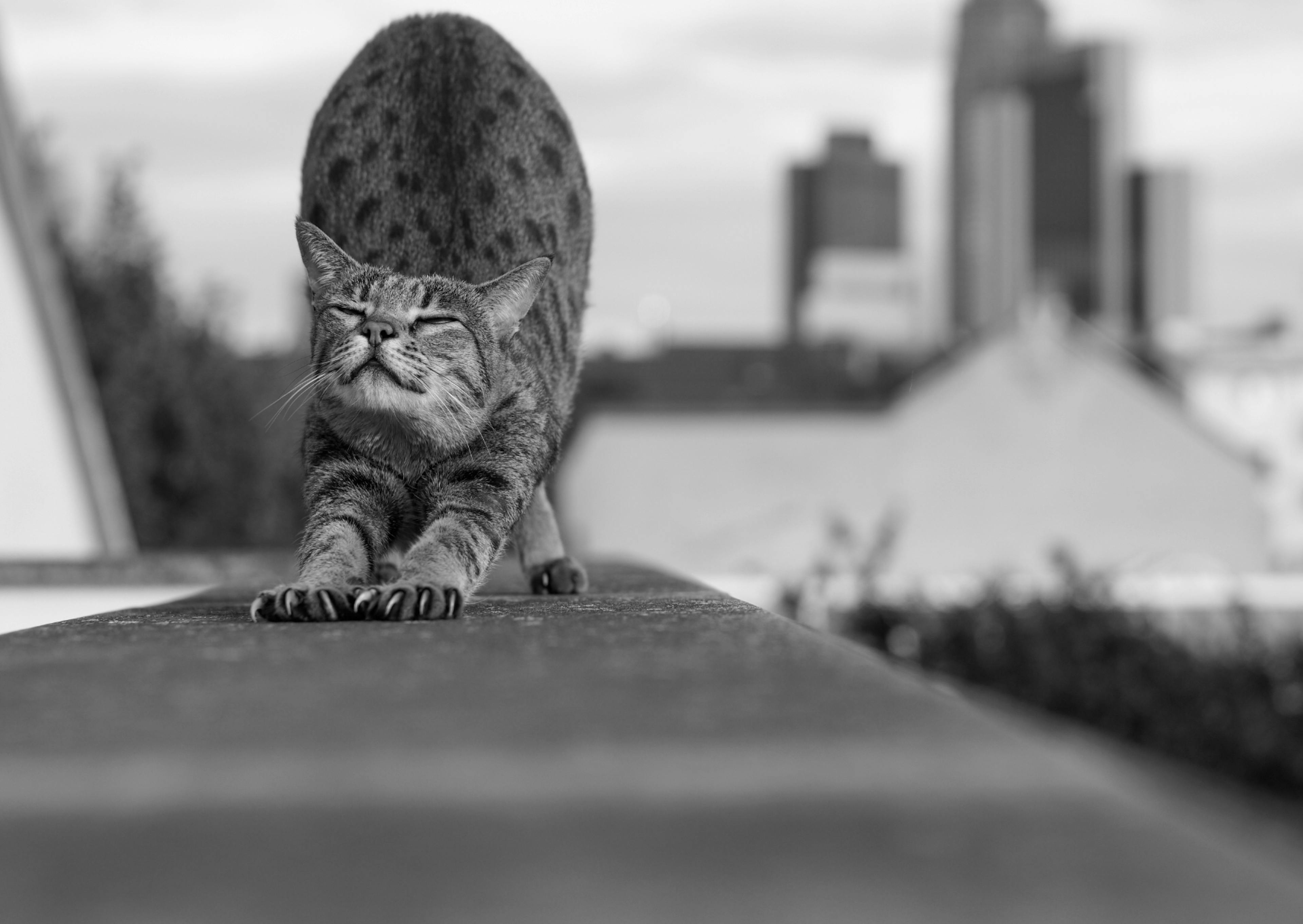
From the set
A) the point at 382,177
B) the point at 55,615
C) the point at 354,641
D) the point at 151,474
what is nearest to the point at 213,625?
the point at 354,641

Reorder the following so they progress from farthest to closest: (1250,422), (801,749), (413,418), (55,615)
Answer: (1250,422), (55,615), (413,418), (801,749)

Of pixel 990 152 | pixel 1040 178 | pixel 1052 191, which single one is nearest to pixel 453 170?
pixel 1052 191

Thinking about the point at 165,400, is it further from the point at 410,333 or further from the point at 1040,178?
the point at 1040,178

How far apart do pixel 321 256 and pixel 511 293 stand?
0.31 meters

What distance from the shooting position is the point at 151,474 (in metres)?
14.0

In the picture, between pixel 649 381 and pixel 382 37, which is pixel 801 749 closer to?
pixel 382 37

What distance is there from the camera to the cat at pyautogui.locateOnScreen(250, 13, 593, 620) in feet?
6.96

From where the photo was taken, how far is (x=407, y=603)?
191 centimetres

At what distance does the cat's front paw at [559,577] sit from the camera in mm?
2604

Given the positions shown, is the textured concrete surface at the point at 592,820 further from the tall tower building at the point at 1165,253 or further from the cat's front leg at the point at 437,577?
the tall tower building at the point at 1165,253

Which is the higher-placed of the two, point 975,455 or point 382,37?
point 382,37

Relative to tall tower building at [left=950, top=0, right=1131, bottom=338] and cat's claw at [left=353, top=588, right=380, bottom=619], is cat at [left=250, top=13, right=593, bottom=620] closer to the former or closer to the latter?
cat's claw at [left=353, top=588, right=380, bottom=619]

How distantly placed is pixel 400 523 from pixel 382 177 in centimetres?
65

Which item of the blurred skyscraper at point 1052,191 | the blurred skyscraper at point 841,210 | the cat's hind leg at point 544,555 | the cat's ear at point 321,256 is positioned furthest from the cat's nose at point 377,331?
the blurred skyscraper at point 1052,191
